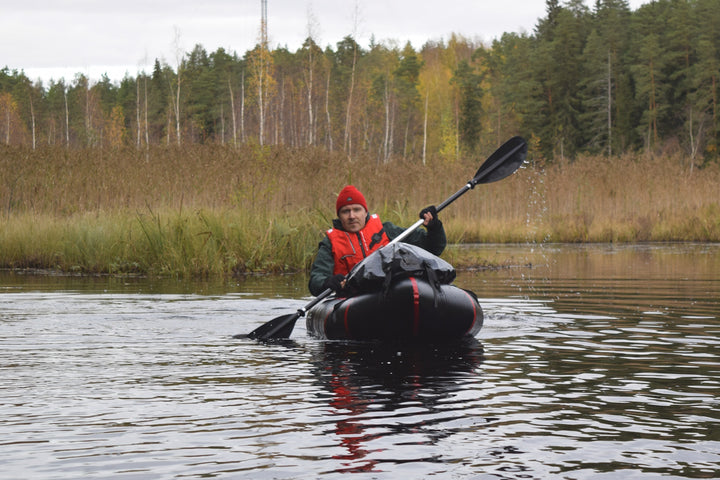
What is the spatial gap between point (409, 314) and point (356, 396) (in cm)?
164

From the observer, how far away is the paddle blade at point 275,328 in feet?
25.5

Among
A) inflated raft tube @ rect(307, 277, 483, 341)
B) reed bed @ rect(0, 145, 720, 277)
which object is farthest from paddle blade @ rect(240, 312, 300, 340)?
reed bed @ rect(0, 145, 720, 277)

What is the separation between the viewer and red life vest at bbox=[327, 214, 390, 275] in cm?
820

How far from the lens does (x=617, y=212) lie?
71.8ft

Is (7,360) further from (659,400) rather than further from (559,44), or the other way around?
(559,44)

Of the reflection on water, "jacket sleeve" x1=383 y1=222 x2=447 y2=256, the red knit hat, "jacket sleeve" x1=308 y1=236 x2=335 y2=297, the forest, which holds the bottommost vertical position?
the reflection on water

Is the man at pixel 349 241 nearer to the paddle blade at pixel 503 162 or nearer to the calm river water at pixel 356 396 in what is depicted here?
the calm river water at pixel 356 396

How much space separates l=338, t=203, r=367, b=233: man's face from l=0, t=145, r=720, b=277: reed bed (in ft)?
17.7

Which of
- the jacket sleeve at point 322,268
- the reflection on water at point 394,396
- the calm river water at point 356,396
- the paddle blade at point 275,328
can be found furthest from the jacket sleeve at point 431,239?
the paddle blade at point 275,328

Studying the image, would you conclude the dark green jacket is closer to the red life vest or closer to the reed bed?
the red life vest

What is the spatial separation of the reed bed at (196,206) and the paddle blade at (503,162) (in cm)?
486

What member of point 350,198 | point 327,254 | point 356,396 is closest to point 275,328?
point 327,254

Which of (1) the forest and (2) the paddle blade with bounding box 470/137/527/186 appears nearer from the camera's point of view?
(2) the paddle blade with bounding box 470/137/527/186

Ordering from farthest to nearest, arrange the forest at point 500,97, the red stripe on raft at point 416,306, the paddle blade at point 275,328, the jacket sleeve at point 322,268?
the forest at point 500,97 → the jacket sleeve at point 322,268 → the paddle blade at point 275,328 → the red stripe on raft at point 416,306
